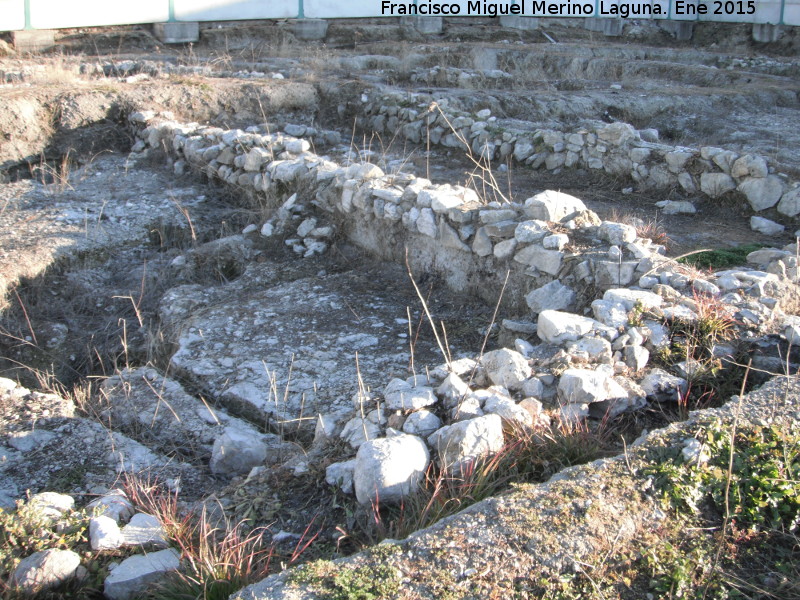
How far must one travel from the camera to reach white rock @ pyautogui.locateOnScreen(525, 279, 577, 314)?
416 cm

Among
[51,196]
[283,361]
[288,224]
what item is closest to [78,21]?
[51,196]

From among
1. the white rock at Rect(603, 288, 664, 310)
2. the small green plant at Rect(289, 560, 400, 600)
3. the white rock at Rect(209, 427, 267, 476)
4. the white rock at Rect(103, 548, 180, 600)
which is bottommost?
the white rock at Rect(209, 427, 267, 476)

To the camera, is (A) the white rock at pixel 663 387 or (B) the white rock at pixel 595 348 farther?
(B) the white rock at pixel 595 348

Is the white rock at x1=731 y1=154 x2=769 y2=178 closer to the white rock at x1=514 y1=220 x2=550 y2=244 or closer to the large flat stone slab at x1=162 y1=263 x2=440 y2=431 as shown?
the white rock at x1=514 y1=220 x2=550 y2=244

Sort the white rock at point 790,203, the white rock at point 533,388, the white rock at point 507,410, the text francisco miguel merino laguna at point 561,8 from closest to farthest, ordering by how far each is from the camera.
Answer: the white rock at point 507,410, the white rock at point 533,388, the white rock at point 790,203, the text francisco miguel merino laguna at point 561,8

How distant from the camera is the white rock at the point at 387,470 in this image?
8.24ft

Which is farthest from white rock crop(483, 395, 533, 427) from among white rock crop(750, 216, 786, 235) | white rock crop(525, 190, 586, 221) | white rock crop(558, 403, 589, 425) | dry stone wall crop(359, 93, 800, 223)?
dry stone wall crop(359, 93, 800, 223)

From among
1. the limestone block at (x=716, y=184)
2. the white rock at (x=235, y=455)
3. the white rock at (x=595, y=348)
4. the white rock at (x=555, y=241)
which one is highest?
the limestone block at (x=716, y=184)

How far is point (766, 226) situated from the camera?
19.1ft

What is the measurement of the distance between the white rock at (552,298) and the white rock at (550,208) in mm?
643

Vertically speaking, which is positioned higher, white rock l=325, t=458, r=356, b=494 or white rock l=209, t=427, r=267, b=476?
white rock l=325, t=458, r=356, b=494

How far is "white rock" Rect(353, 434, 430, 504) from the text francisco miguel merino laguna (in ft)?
49.7

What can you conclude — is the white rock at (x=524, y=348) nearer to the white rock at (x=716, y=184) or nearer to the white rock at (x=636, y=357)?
the white rock at (x=636, y=357)

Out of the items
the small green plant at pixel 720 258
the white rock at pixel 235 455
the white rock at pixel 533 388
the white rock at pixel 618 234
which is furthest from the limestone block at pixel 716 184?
the white rock at pixel 235 455
